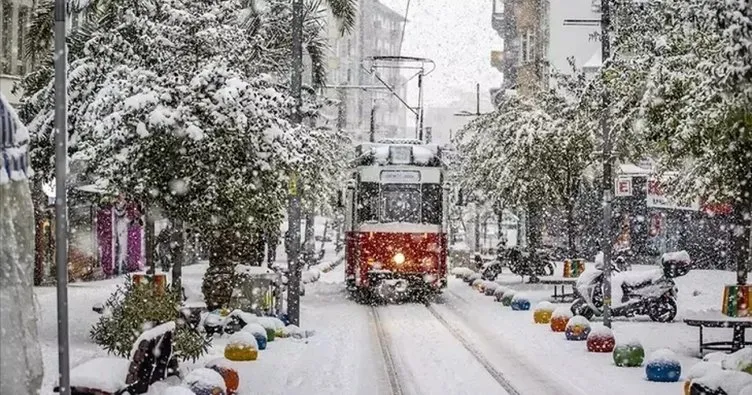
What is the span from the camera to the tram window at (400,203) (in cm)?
2767

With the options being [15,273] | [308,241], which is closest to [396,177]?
[308,241]

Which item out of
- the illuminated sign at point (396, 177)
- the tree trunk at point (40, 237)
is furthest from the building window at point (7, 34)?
the illuminated sign at point (396, 177)

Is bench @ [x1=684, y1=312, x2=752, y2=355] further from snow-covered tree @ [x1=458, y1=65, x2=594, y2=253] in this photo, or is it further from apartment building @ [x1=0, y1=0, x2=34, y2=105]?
apartment building @ [x1=0, y1=0, x2=34, y2=105]

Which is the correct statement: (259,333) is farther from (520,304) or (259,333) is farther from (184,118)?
(520,304)

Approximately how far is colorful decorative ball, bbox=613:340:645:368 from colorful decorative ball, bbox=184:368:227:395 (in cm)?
646

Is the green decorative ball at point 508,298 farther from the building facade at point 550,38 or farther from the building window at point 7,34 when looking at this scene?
the building facade at point 550,38

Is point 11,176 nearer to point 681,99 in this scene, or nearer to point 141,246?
point 681,99

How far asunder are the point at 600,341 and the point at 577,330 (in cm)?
164

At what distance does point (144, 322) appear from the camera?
47.9 ft

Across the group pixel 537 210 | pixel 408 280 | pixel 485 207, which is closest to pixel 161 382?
pixel 408 280

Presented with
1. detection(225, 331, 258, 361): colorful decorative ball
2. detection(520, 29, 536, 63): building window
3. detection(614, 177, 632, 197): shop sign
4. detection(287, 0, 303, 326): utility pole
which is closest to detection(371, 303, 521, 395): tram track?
detection(287, 0, 303, 326): utility pole

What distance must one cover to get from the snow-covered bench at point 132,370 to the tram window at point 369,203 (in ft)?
51.3

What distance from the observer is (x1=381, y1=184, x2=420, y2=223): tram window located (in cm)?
2767

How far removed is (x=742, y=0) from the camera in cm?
927
